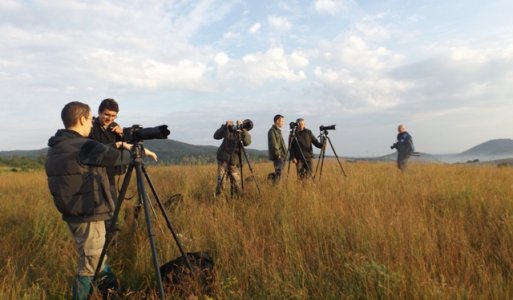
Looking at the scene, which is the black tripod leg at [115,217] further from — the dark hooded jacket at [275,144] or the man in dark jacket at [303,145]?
the man in dark jacket at [303,145]

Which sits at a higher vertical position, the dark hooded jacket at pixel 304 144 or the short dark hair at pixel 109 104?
the short dark hair at pixel 109 104

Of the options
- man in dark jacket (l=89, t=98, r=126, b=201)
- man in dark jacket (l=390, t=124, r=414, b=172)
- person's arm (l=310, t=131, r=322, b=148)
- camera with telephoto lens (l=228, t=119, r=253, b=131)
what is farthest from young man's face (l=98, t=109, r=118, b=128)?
man in dark jacket (l=390, t=124, r=414, b=172)

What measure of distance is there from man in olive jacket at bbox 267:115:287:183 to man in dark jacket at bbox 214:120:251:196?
1186 millimetres

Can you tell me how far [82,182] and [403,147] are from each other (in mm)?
10909

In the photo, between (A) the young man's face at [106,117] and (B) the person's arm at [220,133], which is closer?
(A) the young man's face at [106,117]

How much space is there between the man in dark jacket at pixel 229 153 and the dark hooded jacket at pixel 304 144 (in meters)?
1.81

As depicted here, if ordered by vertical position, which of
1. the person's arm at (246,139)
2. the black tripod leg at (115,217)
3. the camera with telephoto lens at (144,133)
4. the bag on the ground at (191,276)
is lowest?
the bag on the ground at (191,276)

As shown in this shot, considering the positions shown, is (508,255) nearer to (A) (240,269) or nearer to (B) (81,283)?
(A) (240,269)

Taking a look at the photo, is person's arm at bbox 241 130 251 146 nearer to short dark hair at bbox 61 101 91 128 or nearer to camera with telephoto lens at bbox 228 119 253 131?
camera with telephoto lens at bbox 228 119 253 131

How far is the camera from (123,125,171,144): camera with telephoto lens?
8.77 feet

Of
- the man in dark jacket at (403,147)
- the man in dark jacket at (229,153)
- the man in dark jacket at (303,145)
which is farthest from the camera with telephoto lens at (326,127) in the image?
the man in dark jacket at (403,147)

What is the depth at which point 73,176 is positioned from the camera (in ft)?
9.02

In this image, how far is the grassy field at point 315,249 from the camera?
2719 mm

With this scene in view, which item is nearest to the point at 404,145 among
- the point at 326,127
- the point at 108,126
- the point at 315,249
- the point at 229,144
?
the point at 326,127
